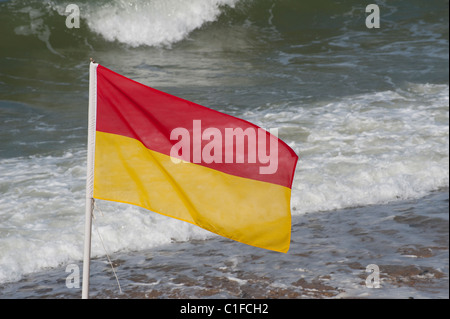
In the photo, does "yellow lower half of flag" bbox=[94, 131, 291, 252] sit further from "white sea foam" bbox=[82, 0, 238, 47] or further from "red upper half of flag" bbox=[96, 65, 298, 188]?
"white sea foam" bbox=[82, 0, 238, 47]

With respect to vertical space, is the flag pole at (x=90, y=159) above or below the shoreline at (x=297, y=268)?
above

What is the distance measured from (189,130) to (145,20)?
12.7 m

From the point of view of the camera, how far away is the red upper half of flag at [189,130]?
371 cm

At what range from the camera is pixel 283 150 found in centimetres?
377

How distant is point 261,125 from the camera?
923 centimetres

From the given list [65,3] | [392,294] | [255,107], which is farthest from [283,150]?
[65,3]

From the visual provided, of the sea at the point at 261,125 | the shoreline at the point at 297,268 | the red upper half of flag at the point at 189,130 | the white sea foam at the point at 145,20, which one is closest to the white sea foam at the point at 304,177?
the sea at the point at 261,125

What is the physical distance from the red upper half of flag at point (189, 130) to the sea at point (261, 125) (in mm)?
1042

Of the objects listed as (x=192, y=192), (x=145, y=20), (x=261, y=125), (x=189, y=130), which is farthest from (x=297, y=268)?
(x=145, y=20)

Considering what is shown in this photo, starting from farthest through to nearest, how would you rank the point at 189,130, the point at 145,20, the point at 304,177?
the point at 145,20 < the point at 304,177 < the point at 189,130

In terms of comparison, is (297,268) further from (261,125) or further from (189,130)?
(261,125)

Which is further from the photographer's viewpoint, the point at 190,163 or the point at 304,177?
the point at 304,177

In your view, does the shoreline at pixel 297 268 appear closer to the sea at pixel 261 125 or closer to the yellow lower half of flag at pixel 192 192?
the sea at pixel 261 125
